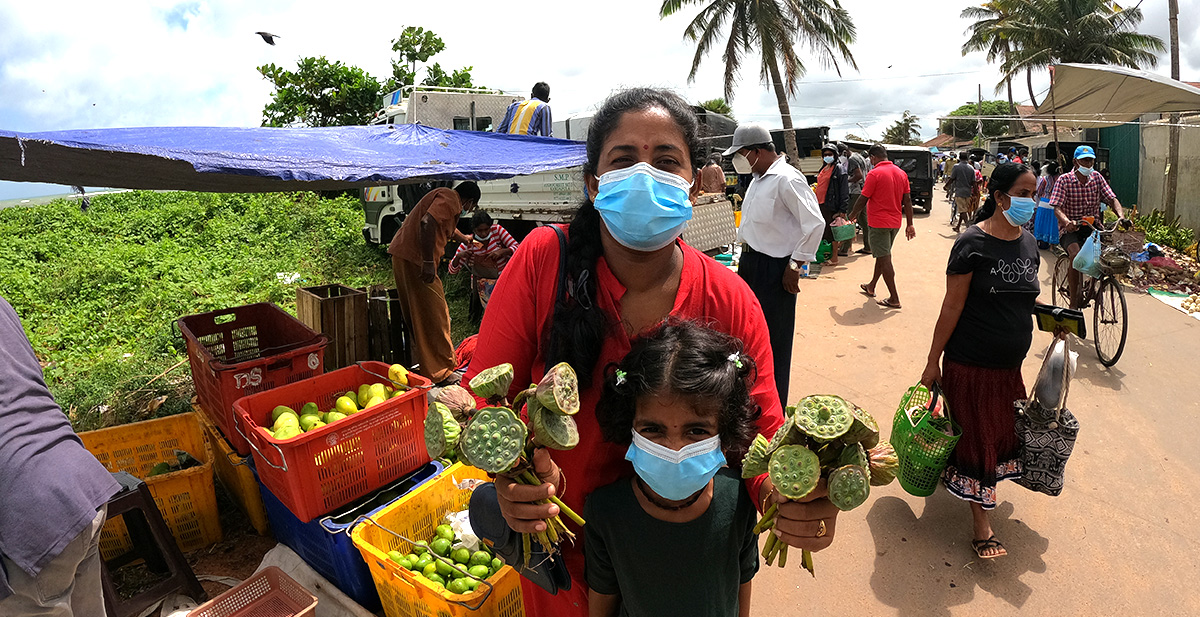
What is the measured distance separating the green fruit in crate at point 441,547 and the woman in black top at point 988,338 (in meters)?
2.65

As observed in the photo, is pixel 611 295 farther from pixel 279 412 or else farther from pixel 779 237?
pixel 779 237

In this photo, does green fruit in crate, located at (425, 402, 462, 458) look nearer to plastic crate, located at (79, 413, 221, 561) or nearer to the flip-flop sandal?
plastic crate, located at (79, 413, 221, 561)

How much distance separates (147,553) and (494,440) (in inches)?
118

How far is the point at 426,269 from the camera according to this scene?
17.0ft

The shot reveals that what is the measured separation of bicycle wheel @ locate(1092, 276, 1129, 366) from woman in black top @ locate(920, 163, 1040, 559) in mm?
3375

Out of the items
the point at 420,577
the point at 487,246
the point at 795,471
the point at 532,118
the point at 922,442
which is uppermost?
the point at 532,118

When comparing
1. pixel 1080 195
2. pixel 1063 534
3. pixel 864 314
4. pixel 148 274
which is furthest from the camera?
pixel 148 274

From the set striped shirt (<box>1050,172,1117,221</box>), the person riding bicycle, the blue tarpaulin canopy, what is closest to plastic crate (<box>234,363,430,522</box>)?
the blue tarpaulin canopy

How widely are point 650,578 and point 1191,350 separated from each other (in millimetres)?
7100

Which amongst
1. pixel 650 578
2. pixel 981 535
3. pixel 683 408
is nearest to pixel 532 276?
pixel 683 408

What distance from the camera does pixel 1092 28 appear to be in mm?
22609

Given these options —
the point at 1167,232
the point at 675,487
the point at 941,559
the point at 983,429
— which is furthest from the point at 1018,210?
the point at 1167,232

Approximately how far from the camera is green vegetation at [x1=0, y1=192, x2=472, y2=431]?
5426 millimetres

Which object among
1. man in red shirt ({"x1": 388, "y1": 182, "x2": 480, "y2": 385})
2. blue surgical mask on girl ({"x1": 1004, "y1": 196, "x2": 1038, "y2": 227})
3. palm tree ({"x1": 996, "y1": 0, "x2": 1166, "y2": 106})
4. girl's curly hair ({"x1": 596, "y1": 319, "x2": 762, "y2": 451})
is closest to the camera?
girl's curly hair ({"x1": 596, "y1": 319, "x2": 762, "y2": 451})
